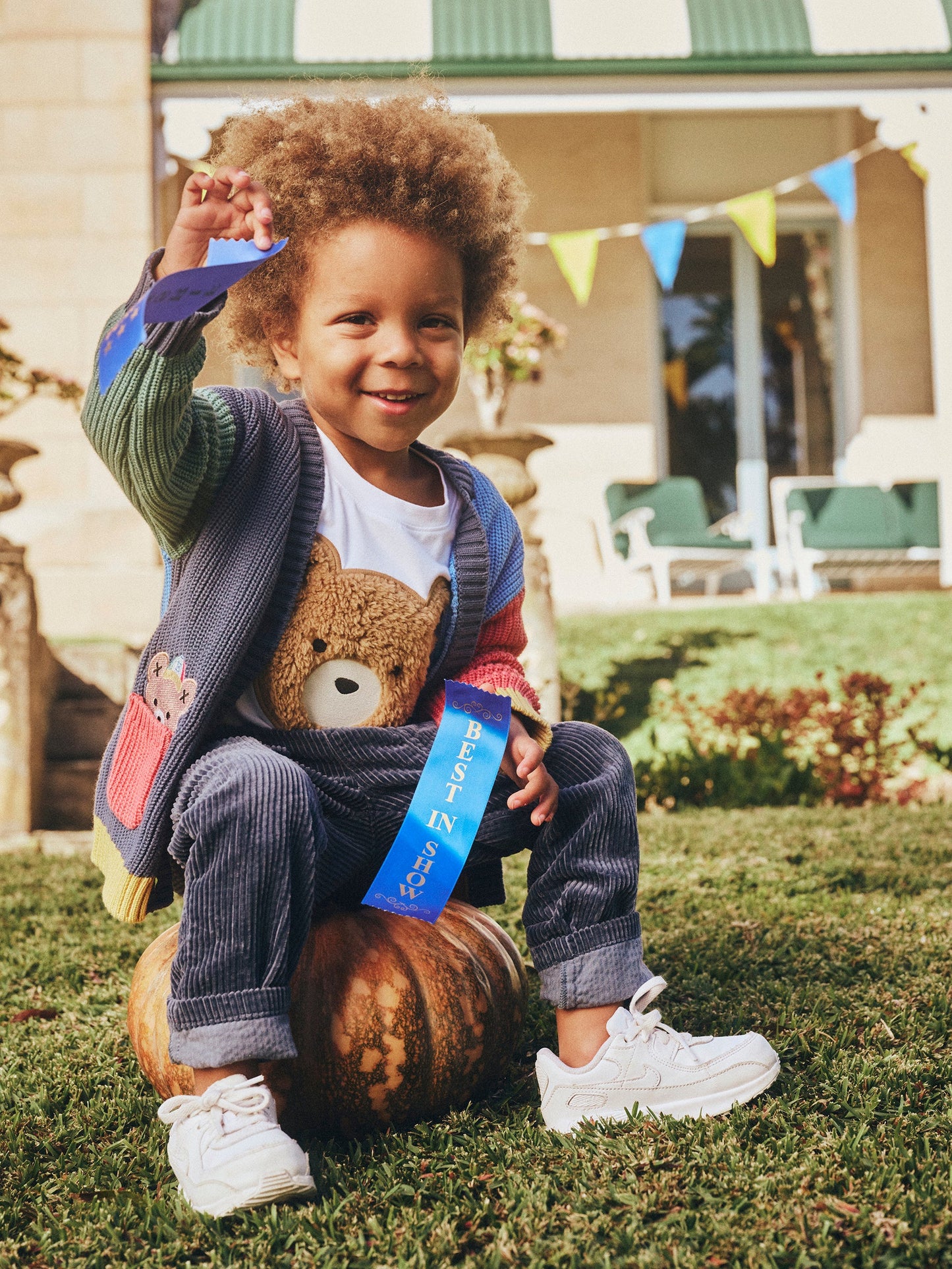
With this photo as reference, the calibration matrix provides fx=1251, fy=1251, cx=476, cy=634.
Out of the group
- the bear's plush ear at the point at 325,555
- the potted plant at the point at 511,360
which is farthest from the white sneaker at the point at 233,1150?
the potted plant at the point at 511,360

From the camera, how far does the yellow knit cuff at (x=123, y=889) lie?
2.03 m

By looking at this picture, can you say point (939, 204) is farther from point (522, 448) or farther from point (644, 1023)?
point (644, 1023)

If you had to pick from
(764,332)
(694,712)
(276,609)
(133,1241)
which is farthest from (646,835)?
(764,332)

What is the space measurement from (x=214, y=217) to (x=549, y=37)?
7.74 m

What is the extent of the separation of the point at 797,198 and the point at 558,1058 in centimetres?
1113

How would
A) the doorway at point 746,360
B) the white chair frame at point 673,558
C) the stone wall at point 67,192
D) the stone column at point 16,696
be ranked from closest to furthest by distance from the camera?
1. the stone column at point 16,696
2. the stone wall at point 67,192
3. the white chair frame at point 673,558
4. the doorway at point 746,360

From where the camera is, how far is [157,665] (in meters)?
2.04

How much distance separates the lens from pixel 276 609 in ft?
6.75

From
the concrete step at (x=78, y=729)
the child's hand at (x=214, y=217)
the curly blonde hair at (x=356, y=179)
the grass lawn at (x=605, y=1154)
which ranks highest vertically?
the curly blonde hair at (x=356, y=179)

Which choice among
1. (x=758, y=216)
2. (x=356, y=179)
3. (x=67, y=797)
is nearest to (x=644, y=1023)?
(x=356, y=179)

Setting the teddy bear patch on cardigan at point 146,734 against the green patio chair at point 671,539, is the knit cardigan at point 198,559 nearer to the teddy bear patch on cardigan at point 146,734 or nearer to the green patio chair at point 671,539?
the teddy bear patch on cardigan at point 146,734

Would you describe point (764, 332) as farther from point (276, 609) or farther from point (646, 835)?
point (276, 609)

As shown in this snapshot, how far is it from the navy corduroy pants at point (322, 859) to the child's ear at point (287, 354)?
25.6 inches

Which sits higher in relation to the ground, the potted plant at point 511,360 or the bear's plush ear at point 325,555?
the potted plant at point 511,360
